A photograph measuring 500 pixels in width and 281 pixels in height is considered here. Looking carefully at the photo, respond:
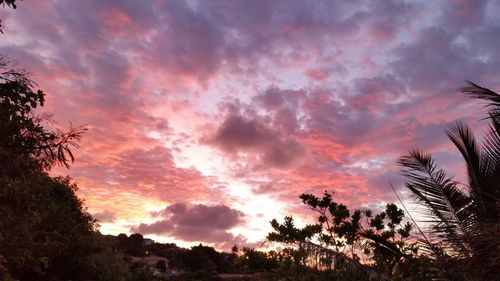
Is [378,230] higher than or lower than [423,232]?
higher

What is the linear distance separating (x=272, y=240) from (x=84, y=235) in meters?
16.6

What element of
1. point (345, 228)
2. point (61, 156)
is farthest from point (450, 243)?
point (61, 156)

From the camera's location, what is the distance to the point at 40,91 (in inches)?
389

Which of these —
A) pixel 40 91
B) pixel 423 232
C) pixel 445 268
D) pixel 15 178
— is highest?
pixel 40 91

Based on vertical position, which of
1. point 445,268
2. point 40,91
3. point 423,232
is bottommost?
point 445,268

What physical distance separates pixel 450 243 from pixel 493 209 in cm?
113

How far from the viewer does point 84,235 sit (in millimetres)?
27156

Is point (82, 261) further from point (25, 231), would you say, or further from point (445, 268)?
point (445, 268)

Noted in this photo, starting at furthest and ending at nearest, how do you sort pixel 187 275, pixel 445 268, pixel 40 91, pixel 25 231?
pixel 187 275, pixel 25 231, pixel 40 91, pixel 445 268

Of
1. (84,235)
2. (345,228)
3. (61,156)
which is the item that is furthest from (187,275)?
(61,156)

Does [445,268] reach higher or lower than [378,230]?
lower

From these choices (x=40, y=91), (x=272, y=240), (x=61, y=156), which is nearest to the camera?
(x=40, y=91)

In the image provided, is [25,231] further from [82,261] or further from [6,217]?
[82,261]

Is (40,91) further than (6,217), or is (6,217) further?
(6,217)
